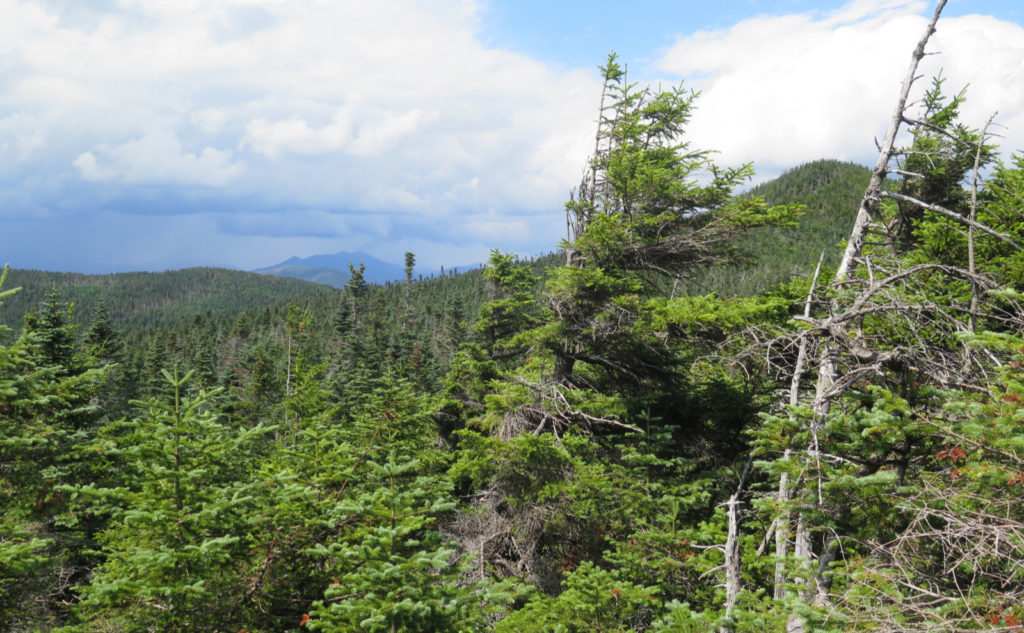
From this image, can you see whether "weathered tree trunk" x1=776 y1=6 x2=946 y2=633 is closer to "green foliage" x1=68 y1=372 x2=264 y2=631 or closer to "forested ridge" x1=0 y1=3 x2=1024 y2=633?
"forested ridge" x1=0 y1=3 x2=1024 y2=633

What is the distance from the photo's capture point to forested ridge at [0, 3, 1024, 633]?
462cm

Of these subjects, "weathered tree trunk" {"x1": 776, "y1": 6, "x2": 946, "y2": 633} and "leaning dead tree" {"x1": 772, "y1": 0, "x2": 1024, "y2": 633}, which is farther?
"weathered tree trunk" {"x1": 776, "y1": 6, "x2": 946, "y2": 633}

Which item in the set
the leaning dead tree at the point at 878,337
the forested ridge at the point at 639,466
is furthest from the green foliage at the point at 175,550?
the leaning dead tree at the point at 878,337

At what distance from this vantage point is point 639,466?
34.1 feet

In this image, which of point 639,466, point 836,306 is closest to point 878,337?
point 836,306

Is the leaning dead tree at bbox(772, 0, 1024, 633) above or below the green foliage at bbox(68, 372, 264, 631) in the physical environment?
above

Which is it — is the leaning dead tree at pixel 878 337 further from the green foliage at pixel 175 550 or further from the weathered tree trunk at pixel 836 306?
the green foliage at pixel 175 550

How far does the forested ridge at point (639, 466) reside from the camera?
4.62 m

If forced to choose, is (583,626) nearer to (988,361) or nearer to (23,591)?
A: (988,361)

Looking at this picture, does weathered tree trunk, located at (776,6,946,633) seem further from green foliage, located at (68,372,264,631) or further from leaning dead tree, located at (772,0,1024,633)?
green foliage, located at (68,372,264,631)

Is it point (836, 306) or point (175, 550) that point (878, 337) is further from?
point (175, 550)

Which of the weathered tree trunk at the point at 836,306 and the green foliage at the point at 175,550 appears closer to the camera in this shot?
the green foliage at the point at 175,550

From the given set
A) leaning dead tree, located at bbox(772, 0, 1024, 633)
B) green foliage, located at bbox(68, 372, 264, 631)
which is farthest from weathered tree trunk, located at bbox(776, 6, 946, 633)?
green foliage, located at bbox(68, 372, 264, 631)

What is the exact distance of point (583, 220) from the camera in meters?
13.2
